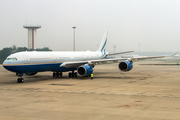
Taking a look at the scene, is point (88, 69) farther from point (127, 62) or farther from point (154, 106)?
point (154, 106)

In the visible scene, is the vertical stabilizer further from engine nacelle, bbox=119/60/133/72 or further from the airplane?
engine nacelle, bbox=119/60/133/72

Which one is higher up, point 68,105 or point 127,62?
point 127,62

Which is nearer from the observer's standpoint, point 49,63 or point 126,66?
point 49,63

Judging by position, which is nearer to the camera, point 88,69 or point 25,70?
point 25,70

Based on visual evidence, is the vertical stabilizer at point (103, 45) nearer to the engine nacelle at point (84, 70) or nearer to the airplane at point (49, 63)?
the airplane at point (49, 63)

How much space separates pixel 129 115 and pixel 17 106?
7.02m

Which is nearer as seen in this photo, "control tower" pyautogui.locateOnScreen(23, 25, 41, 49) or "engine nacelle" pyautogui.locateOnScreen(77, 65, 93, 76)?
"engine nacelle" pyautogui.locateOnScreen(77, 65, 93, 76)

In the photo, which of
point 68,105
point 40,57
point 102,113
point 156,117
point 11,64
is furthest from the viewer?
point 40,57

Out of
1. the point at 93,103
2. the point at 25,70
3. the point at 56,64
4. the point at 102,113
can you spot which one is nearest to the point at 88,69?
the point at 56,64

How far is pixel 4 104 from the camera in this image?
16.9 m

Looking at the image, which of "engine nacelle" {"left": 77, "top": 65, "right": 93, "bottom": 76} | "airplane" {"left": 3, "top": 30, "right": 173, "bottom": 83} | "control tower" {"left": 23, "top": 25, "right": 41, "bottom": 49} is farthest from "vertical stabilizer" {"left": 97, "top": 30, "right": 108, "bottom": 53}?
"control tower" {"left": 23, "top": 25, "right": 41, "bottom": 49}

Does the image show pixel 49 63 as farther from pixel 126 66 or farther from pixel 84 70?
pixel 126 66

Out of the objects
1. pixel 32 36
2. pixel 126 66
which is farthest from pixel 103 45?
pixel 32 36

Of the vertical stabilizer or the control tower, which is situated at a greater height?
Answer: the control tower
